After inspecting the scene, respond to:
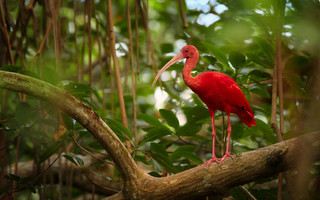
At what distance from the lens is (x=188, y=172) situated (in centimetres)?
196

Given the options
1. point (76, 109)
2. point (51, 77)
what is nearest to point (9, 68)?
point (51, 77)

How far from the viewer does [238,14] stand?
2596mm

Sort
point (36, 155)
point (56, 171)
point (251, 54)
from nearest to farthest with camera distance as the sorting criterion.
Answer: point (251, 54)
point (36, 155)
point (56, 171)

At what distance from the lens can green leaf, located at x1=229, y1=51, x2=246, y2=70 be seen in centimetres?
235

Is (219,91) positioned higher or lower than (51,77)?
lower

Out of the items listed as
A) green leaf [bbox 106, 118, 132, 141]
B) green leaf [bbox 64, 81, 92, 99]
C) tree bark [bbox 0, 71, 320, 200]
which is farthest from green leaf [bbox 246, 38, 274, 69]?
green leaf [bbox 64, 81, 92, 99]

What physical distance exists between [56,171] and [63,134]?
4.77 feet

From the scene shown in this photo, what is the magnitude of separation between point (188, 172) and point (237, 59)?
3.00ft

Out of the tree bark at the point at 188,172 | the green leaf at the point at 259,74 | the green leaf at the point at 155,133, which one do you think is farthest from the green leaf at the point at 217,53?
the tree bark at the point at 188,172

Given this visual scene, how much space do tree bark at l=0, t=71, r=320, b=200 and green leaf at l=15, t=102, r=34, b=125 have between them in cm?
43

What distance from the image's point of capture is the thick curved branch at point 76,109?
66.9 inches

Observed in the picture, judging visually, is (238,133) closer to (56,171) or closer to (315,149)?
(315,149)

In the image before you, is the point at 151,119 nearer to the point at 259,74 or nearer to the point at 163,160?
the point at 163,160

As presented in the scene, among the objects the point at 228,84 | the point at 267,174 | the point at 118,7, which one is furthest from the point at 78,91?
the point at 118,7
